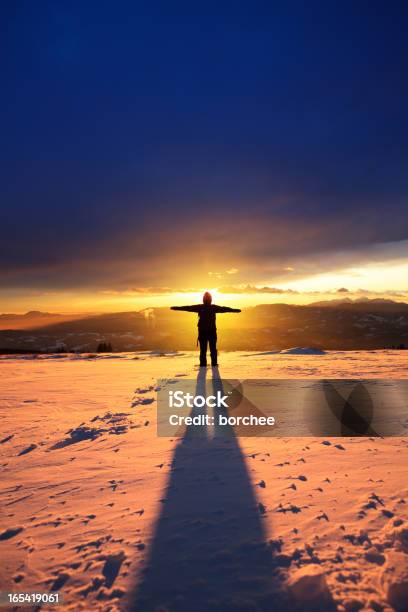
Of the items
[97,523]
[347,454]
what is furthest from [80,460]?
[347,454]

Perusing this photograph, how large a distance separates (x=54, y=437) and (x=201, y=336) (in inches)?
282

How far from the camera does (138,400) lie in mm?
7195

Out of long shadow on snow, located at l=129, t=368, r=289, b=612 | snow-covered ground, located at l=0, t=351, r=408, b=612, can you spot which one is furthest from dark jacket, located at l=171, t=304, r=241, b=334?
long shadow on snow, located at l=129, t=368, r=289, b=612

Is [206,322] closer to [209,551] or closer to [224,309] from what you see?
[224,309]

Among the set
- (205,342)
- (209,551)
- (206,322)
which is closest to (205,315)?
(206,322)

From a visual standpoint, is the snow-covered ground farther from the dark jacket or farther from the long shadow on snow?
the dark jacket

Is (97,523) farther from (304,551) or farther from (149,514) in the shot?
(304,551)
